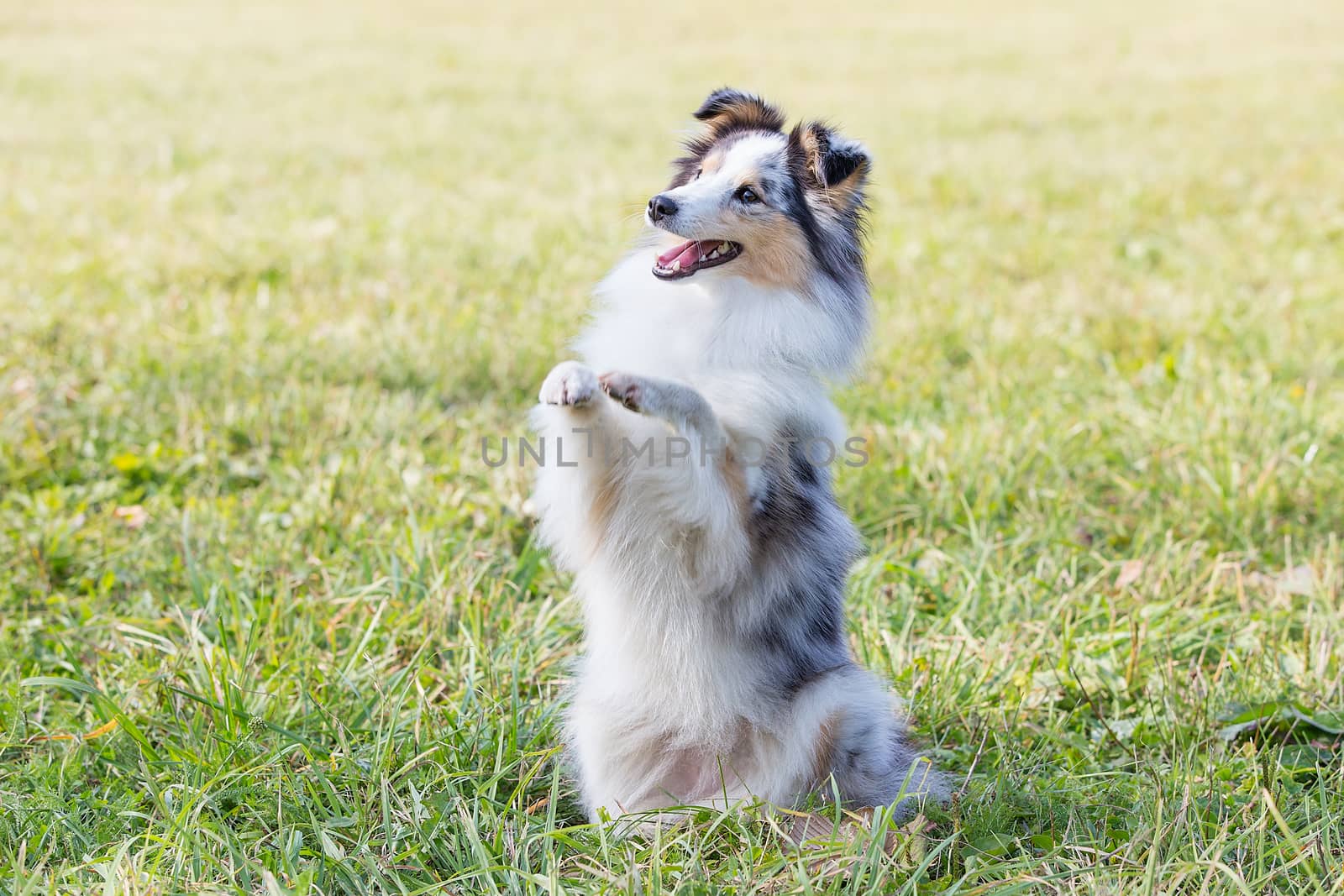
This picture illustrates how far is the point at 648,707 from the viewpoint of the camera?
8.21 ft

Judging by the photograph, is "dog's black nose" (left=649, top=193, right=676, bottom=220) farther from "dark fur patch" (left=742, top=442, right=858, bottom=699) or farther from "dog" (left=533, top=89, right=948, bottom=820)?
"dark fur patch" (left=742, top=442, right=858, bottom=699)

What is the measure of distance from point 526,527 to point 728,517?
63.7 inches

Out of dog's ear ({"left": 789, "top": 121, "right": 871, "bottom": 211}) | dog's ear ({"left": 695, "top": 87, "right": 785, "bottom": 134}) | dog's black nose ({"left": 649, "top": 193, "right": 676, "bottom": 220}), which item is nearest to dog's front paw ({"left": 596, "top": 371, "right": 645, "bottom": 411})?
dog's black nose ({"left": 649, "top": 193, "right": 676, "bottom": 220})

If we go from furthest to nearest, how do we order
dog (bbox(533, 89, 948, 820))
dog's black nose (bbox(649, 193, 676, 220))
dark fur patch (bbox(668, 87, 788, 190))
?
dark fur patch (bbox(668, 87, 788, 190))
dog's black nose (bbox(649, 193, 676, 220))
dog (bbox(533, 89, 948, 820))

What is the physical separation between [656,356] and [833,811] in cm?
104

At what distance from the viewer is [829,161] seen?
2629mm

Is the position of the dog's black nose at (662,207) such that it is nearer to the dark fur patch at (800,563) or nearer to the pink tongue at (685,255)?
the pink tongue at (685,255)

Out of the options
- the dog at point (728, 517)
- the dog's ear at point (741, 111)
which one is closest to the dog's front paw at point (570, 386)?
the dog at point (728, 517)

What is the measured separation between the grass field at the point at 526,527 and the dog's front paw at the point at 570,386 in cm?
Result: 88

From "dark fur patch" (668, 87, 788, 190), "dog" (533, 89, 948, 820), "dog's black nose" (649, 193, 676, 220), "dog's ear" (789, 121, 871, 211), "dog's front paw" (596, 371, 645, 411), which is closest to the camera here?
"dog's front paw" (596, 371, 645, 411)

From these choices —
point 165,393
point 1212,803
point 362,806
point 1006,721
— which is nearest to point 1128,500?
point 1006,721

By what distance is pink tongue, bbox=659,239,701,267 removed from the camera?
101 inches

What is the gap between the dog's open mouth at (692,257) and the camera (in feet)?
8.27

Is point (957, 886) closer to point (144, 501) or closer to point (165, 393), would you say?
point (144, 501)
